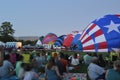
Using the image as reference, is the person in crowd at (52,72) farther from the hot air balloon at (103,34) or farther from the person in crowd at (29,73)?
the hot air balloon at (103,34)

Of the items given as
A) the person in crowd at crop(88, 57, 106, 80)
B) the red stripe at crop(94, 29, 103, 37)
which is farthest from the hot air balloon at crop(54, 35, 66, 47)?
→ the person in crowd at crop(88, 57, 106, 80)

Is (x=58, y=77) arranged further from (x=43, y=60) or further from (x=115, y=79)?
(x=43, y=60)

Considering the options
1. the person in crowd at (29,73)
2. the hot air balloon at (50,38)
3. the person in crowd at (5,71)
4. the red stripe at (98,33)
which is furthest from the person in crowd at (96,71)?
the hot air balloon at (50,38)

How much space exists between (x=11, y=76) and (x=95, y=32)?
455 inches

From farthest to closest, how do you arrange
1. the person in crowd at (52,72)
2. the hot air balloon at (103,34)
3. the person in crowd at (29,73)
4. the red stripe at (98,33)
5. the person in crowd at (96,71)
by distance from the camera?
1. the red stripe at (98,33)
2. the hot air balloon at (103,34)
3. the person in crowd at (96,71)
4. the person in crowd at (52,72)
5. the person in crowd at (29,73)

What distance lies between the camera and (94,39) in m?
21.1

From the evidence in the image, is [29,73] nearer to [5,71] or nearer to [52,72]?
[52,72]

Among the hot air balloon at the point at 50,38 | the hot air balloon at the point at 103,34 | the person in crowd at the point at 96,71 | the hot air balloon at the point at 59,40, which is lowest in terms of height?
the person in crowd at the point at 96,71

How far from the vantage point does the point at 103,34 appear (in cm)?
2052

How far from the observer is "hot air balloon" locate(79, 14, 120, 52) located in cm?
2017

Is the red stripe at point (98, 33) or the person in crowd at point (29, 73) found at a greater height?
the red stripe at point (98, 33)

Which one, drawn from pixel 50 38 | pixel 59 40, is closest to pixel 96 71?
pixel 59 40

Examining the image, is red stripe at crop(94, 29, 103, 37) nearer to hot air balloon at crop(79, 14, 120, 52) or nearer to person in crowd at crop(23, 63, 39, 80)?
hot air balloon at crop(79, 14, 120, 52)

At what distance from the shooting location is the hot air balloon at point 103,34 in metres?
20.2
